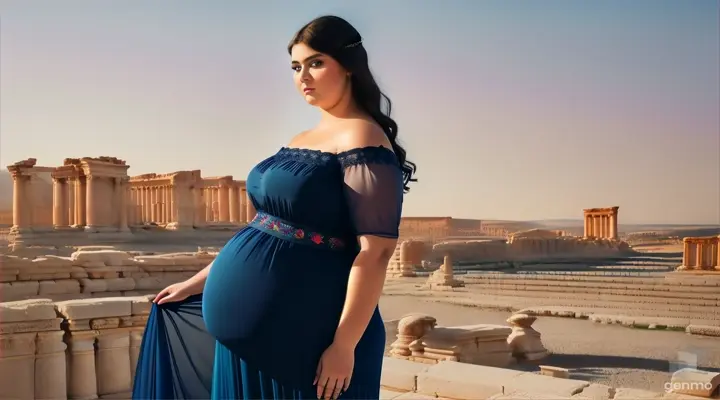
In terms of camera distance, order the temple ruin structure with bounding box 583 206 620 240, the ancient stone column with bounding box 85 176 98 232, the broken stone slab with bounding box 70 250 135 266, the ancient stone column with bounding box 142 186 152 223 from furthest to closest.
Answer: the temple ruin structure with bounding box 583 206 620 240, the ancient stone column with bounding box 142 186 152 223, the ancient stone column with bounding box 85 176 98 232, the broken stone slab with bounding box 70 250 135 266

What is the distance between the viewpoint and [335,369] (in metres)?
1.75

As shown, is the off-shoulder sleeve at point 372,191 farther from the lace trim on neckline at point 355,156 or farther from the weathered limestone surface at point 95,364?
the weathered limestone surface at point 95,364

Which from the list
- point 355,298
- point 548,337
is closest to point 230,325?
point 355,298

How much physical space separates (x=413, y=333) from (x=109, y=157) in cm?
2449

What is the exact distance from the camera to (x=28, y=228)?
1039 inches

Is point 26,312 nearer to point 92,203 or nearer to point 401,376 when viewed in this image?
point 401,376

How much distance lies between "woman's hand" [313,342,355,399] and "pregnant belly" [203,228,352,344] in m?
0.07

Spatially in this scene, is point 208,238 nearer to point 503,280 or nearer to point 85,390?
point 503,280

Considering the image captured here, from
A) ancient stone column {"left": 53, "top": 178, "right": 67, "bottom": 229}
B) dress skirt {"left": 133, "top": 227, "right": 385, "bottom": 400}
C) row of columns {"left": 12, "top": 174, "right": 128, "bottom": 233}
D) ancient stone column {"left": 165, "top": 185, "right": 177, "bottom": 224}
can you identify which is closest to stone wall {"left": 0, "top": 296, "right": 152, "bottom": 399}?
dress skirt {"left": 133, "top": 227, "right": 385, "bottom": 400}

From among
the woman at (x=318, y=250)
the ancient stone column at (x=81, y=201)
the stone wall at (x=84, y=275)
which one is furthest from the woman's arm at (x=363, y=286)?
the ancient stone column at (x=81, y=201)

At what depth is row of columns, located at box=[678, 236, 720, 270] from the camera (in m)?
21.0

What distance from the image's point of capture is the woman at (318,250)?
1.71m

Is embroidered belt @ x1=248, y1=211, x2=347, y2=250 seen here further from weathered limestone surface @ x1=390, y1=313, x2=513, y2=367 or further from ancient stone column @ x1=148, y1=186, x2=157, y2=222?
ancient stone column @ x1=148, y1=186, x2=157, y2=222

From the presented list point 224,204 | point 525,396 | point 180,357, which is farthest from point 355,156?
point 224,204
